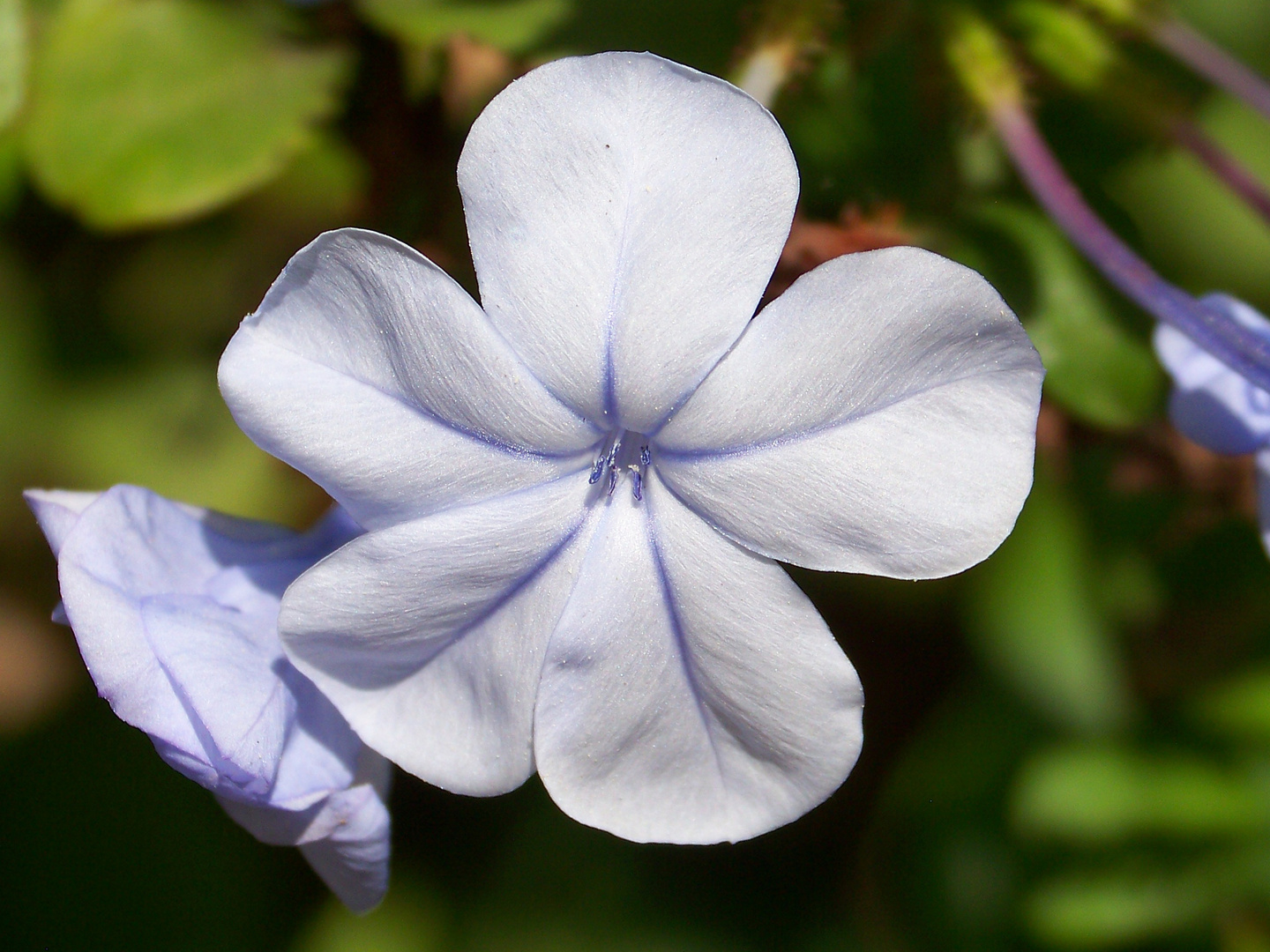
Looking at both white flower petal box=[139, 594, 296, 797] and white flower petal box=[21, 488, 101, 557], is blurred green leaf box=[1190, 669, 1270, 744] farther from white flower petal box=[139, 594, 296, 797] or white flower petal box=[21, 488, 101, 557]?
white flower petal box=[21, 488, 101, 557]

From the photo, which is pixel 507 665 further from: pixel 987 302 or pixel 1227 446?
pixel 1227 446

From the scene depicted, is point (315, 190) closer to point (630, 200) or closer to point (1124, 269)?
point (630, 200)

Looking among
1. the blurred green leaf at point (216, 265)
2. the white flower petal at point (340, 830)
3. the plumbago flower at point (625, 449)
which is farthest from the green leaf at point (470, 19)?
the white flower petal at point (340, 830)

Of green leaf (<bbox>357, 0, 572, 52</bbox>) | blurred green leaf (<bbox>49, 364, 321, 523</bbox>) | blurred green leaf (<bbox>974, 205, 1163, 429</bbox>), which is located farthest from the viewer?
blurred green leaf (<bbox>49, 364, 321, 523</bbox>)

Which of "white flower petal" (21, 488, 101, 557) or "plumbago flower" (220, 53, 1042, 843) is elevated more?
"plumbago flower" (220, 53, 1042, 843)

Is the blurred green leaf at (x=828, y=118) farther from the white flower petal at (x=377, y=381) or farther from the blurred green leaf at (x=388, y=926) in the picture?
the blurred green leaf at (x=388, y=926)

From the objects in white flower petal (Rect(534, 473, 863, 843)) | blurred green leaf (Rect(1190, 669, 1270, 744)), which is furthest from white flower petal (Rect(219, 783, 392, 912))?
blurred green leaf (Rect(1190, 669, 1270, 744))
